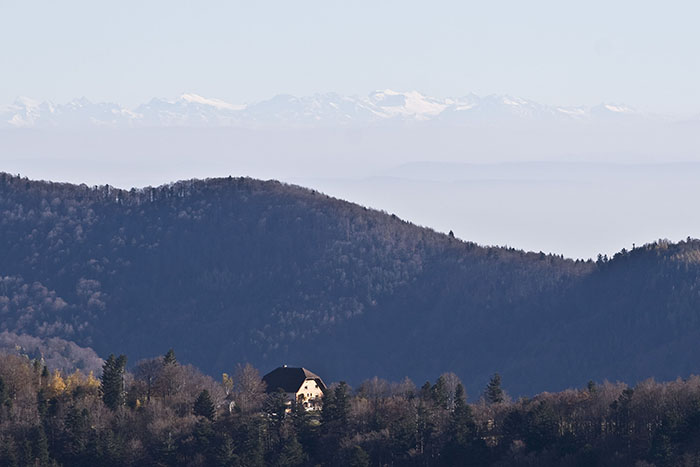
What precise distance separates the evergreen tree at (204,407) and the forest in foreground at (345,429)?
10cm

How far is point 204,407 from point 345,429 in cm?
1414

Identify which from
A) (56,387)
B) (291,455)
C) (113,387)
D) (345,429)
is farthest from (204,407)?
(56,387)

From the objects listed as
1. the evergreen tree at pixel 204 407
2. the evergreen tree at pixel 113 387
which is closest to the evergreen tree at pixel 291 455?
the evergreen tree at pixel 204 407

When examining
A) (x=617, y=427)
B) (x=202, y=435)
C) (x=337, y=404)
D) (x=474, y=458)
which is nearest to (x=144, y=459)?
(x=202, y=435)

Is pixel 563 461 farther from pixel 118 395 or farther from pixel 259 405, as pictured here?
pixel 118 395

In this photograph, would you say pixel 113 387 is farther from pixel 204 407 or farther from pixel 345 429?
pixel 345 429

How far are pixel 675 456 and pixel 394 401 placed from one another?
35921mm

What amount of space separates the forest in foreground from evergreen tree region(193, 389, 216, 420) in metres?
0.10

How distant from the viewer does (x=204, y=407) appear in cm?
18138

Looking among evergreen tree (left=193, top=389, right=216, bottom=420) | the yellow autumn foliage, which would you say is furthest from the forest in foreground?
the yellow autumn foliage

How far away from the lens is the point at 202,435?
175 metres

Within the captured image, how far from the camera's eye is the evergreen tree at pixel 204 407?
18088cm

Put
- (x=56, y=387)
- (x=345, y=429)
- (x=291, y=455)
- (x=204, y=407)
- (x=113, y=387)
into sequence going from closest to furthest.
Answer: (x=291, y=455)
(x=345, y=429)
(x=204, y=407)
(x=113, y=387)
(x=56, y=387)

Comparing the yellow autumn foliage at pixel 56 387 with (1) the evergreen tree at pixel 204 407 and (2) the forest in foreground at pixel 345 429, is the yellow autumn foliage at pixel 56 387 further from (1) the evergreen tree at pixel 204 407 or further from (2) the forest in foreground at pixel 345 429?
(1) the evergreen tree at pixel 204 407
